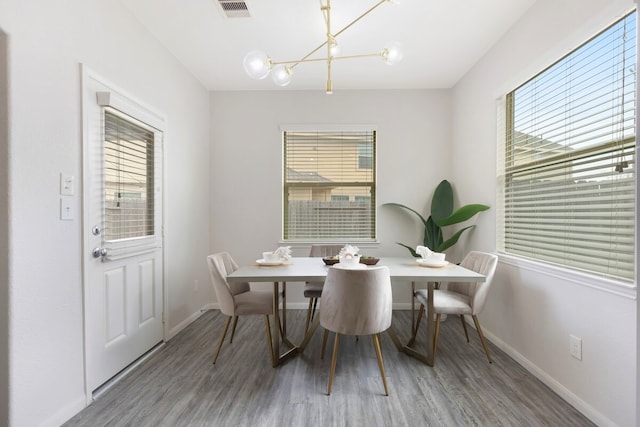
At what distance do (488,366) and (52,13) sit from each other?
11.8 feet

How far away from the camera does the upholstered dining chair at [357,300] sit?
1.76 metres

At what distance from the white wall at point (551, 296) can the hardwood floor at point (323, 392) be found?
19 centimetres

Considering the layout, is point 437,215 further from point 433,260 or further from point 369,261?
point 369,261

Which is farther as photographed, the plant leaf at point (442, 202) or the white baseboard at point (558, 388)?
the plant leaf at point (442, 202)

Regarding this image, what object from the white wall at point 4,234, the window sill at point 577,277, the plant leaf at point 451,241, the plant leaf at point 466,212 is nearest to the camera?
the white wall at point 4,234

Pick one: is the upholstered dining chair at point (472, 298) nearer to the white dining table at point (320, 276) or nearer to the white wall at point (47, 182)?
the white dining table at point (320, 276)

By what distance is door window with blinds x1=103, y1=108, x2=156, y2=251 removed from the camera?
1979 mm

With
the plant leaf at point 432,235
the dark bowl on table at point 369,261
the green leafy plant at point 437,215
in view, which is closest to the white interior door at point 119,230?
the dark bowl on table at point 369,261

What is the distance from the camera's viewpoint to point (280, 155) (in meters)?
3.57

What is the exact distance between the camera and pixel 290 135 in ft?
11.9

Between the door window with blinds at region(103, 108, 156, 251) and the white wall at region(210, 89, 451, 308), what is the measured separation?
1.15m

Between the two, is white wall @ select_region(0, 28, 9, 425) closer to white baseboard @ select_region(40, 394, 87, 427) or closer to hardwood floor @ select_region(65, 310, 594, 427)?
white baseboard @ select_region(40, 394, 87, 427)

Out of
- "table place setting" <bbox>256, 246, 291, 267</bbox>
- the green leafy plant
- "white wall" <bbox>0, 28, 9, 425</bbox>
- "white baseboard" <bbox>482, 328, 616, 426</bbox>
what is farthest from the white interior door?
"white baseboard" <bbox>482, 328, 616, 426</bbox>

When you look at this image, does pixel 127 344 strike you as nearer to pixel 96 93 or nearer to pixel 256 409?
pixel 256 409
